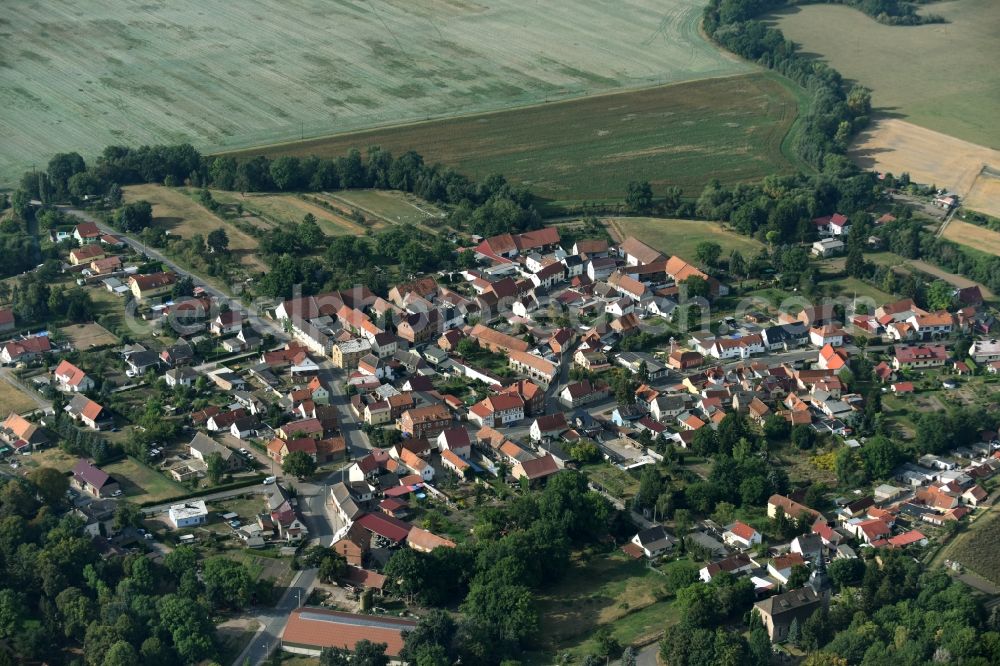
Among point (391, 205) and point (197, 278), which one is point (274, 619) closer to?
point (197, 278)

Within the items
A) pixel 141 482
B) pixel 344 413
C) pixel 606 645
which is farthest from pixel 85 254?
pixel 606 645

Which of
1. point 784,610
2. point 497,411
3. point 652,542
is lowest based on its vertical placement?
point 497,411

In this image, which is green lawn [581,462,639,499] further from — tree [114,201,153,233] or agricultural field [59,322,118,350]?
tree [114,201,153,233]

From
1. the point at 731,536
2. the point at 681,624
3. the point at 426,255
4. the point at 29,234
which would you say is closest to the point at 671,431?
the point at 731,536

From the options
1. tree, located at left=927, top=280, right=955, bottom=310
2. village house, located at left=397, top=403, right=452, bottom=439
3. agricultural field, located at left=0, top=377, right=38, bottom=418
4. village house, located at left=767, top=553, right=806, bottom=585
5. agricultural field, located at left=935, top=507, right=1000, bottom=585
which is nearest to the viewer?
agricultural field, located at left=935, top=507, right=1000, bottom=585

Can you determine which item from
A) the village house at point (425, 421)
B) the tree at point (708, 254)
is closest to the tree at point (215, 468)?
the village house at point (425, 421)

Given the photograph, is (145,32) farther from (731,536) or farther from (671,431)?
(731,536)

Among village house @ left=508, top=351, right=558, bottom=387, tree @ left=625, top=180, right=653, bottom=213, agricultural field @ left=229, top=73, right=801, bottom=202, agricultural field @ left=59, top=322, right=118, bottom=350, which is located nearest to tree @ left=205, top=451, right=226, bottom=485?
agricultural field @ left=59, top=322, right=118, bottom=350
